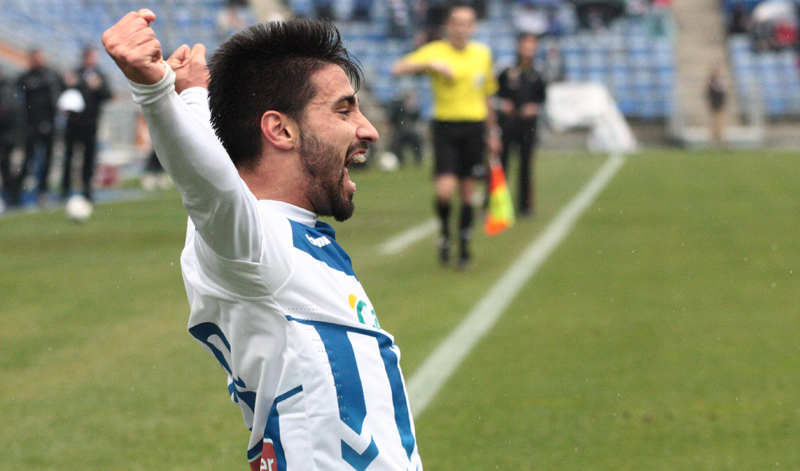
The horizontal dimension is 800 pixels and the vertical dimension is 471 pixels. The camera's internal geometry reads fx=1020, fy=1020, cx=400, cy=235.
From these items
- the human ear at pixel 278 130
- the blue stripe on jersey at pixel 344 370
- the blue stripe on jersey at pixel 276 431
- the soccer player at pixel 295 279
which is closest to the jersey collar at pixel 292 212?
the soccer player at pixel 295 279

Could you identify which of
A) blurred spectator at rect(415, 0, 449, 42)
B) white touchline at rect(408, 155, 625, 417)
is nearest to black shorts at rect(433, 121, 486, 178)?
white touchline at rect(408, 155, 625, 417)

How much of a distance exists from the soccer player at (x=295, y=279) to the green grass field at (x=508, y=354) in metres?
1.90

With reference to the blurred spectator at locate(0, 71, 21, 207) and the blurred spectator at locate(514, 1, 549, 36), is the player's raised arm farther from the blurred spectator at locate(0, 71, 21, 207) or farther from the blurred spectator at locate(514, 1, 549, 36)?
the blurred spectator at locate(514, 1, 549, 36)

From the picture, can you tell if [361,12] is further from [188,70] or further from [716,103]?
[188,70]

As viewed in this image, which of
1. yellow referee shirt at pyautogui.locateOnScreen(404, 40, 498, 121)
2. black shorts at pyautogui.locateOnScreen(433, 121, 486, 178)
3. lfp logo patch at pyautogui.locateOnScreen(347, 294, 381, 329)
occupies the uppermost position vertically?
lfp logo patch at pyautogui.locateOnScreen(347, 294, 381, 329)

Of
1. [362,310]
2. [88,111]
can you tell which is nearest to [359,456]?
[362,310]

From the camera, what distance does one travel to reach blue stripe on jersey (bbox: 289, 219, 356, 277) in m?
1.89

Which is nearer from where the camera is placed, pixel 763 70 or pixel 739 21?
pixel 763 70

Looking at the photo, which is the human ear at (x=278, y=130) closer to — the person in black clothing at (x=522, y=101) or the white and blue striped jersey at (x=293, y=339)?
the white and blue striped jersey at (x=293, y=339)

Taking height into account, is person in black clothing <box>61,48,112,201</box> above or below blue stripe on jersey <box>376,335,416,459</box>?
below

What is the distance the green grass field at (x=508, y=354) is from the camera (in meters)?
3.98

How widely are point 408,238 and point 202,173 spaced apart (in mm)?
8699

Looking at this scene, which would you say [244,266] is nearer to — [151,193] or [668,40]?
[151,193]

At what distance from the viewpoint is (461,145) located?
865cm
